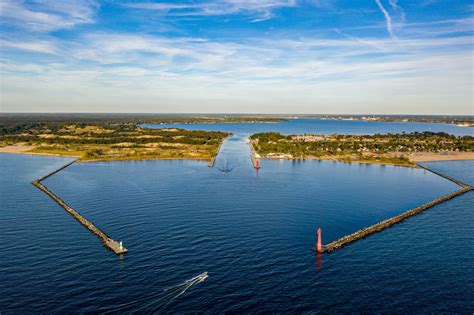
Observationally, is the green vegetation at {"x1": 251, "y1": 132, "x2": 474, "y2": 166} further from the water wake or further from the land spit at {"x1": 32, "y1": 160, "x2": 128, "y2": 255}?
the water wake

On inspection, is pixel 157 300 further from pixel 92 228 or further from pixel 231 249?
pixel 92 228

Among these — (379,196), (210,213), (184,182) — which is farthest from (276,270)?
(184,182)

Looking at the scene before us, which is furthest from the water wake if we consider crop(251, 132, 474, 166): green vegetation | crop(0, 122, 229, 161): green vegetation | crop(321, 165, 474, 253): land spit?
crop(251, 132, 474, 166): green vegetation

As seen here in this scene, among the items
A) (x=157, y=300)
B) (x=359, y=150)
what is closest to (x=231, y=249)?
(x=157, y=300)

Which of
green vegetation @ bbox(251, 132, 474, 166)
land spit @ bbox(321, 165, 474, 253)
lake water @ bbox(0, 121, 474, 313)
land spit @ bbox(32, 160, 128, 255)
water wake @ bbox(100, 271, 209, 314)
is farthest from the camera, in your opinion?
green vegetation @ bbox(251, 132, 474, 166)

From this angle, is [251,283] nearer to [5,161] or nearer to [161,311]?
[161,311]

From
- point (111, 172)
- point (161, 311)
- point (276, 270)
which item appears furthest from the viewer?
point (111, 172)
